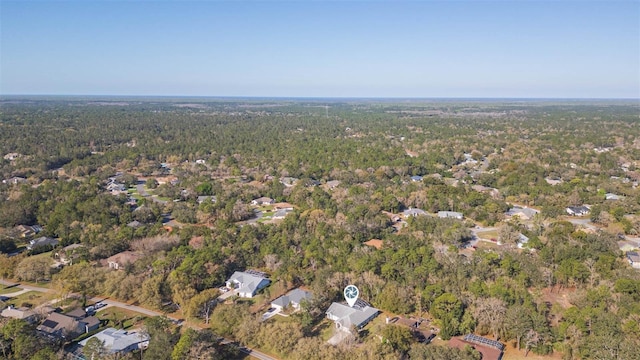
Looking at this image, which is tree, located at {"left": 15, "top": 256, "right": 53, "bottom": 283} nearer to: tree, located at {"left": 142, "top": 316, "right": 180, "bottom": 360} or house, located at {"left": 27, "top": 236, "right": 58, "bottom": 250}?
house, located at {"left": 27, "top": 236, "right": 58, "bottom": 250}

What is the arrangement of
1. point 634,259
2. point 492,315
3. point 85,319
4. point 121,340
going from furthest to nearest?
point 634,259 < point 85,319 < point 492,315 < point 121,340

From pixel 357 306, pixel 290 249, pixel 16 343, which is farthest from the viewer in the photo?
pixel 290 249

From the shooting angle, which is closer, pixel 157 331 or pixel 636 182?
pixel 157 331

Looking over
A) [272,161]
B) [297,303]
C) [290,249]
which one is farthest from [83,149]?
[297,303]

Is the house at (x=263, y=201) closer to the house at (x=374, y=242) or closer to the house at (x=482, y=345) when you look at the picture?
the house at (x=374, y=242)

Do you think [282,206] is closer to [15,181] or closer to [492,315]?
[492,315]

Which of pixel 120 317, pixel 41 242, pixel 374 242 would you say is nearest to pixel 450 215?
pixel 374 242

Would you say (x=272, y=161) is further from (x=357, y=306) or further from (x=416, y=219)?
(x=357, y=306)
